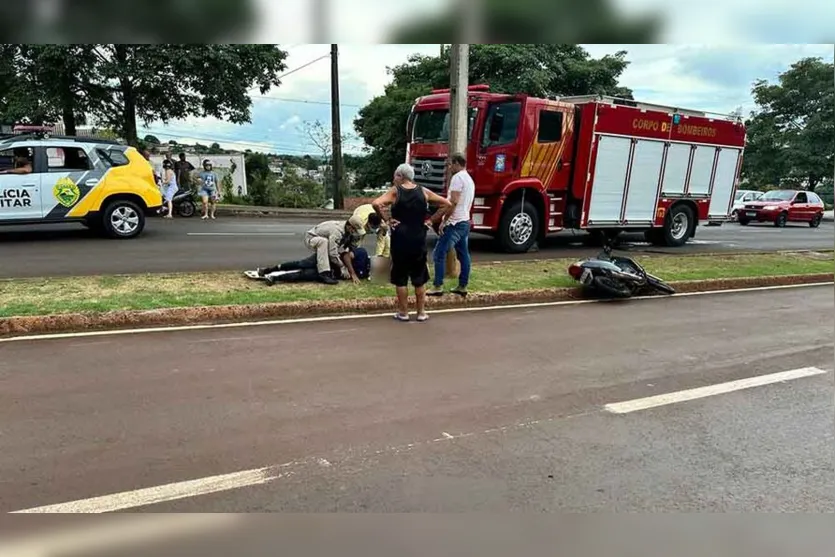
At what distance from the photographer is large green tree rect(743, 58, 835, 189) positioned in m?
35.0

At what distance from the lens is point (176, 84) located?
61.7 ft

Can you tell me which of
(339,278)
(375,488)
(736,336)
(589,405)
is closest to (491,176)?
(339,278)

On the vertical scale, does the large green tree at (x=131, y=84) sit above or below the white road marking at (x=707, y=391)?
above

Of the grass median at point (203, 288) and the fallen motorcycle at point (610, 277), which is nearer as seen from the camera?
the grass median at point (203, 288)

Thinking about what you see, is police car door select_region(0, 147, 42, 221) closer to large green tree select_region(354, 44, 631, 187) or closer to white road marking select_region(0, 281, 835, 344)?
white road marking select_region(0, 281, 835, 344)

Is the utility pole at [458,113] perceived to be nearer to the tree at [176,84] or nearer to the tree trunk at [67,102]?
the tree at [176,84]

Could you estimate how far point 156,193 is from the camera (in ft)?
41.2

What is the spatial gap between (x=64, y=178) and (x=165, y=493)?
32.9 ft

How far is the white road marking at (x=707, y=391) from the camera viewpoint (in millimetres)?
4670

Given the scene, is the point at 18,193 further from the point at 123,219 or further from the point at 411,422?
the point at 411,422

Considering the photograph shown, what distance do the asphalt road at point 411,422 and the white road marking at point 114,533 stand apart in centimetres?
12

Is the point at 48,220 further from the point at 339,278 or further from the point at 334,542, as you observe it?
the point at 334,542

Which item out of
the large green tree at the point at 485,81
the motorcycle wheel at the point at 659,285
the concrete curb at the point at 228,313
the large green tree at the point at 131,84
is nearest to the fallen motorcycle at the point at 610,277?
the motorcycle wheel at the point at 659,285

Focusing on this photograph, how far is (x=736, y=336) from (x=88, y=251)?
962cm
